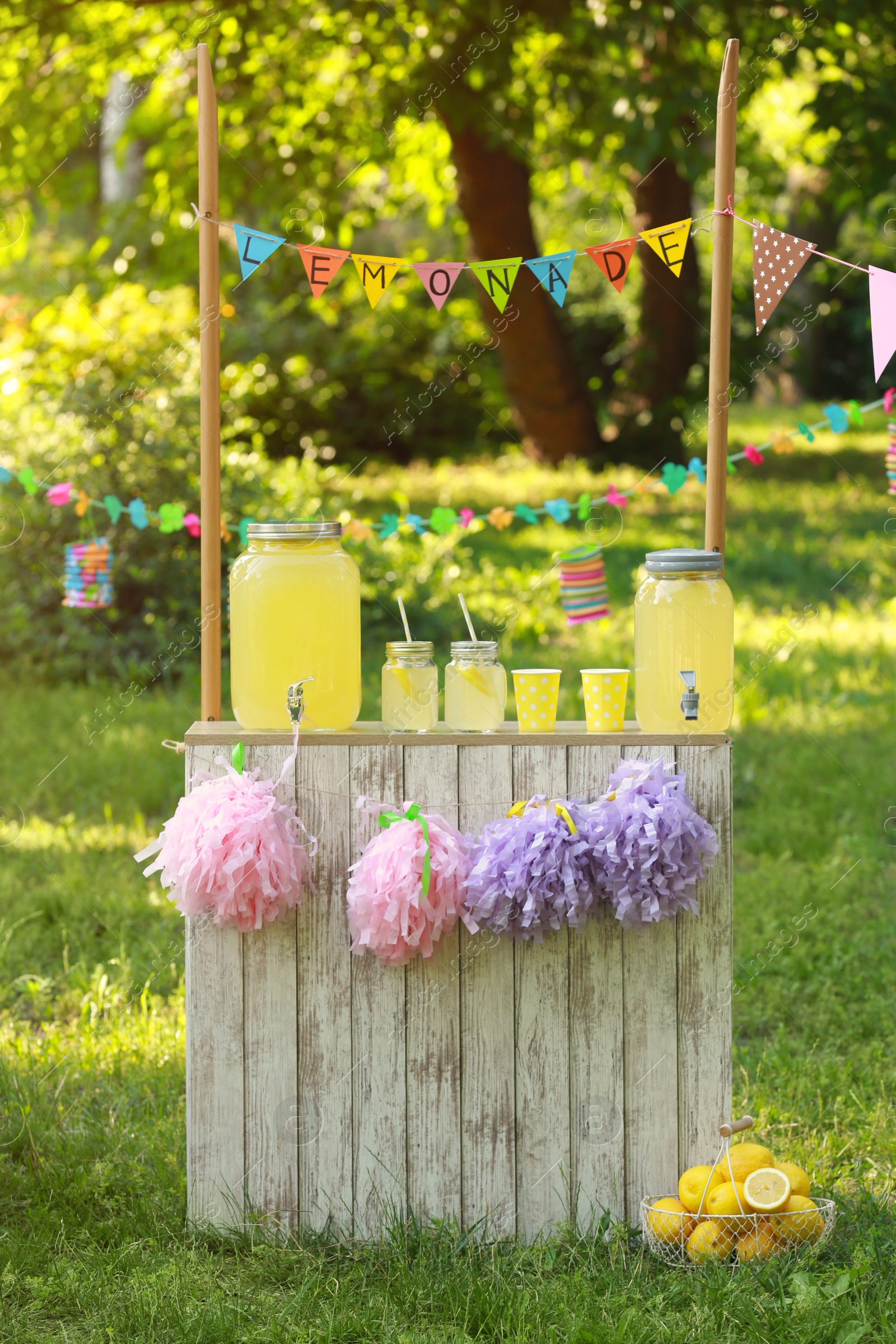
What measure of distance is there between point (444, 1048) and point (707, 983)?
1.83ft

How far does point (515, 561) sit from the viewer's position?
8.60 metres

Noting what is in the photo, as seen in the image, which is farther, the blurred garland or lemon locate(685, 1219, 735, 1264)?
the blurred garland

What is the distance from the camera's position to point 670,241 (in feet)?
9.14

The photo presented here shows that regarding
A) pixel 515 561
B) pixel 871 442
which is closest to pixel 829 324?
pixel 871 442

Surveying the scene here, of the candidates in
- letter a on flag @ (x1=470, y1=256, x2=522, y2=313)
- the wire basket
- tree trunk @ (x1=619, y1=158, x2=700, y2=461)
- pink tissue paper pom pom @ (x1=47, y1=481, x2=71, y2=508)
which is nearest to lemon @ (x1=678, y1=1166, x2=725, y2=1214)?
the wire basket

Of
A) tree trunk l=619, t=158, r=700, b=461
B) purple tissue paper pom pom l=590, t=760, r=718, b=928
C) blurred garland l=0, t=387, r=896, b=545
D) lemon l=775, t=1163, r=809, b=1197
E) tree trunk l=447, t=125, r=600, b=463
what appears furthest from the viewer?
tree trunk l=619, t=158, r=700, b=461

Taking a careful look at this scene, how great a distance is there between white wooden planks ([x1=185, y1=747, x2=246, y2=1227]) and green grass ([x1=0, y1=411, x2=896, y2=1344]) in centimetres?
10

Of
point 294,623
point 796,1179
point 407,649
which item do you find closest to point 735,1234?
point 796,1179

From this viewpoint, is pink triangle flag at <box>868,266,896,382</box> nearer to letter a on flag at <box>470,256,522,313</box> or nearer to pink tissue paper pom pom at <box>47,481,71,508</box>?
letter a on flag at <box>470,256,522,313</box>

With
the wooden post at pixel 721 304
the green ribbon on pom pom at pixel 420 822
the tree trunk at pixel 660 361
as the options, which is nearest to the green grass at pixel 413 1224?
the green ribbon on pom pom at pixel 420 822

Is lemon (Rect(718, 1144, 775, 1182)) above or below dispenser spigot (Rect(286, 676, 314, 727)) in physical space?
below

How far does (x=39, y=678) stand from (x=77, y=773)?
62.5 inches

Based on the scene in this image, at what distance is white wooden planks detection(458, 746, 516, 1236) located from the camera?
2.66 meters

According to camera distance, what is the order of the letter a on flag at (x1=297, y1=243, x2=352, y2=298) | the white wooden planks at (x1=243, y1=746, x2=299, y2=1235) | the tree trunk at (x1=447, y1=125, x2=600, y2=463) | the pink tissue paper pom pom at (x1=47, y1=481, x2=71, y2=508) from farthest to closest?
1. the tree trunk at (x1=447, y1=125, x2=600, y2=463)
2. the pink tissue paper pom pom at (x1=47, y1=481, x2=71, y2=508)
3. the letter a on flag at (x1=297, y1=243, x2=352, y2=298)
4. the white wooden planks at (x1=243, y1=746, x2=299, y2=1235)
